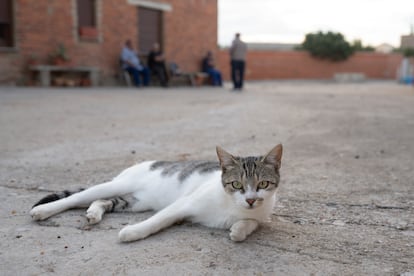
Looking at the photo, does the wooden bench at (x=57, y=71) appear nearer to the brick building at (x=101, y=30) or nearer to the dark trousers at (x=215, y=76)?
the brick building at (x=101, y=30)

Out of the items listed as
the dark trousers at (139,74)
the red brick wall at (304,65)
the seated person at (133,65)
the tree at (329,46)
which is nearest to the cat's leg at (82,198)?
the seated person at (133,65)

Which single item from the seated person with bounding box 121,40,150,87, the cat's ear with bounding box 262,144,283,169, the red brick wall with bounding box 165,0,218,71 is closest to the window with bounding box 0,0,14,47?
the seated person with bounding box 121,40,150,87

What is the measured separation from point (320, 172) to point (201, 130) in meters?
2.62

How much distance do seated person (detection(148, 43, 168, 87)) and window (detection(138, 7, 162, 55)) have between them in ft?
2.83

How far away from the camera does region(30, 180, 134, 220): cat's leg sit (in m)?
2.71

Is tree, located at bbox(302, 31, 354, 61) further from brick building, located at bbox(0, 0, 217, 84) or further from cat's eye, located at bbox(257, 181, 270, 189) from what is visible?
cat's eye, located at bbox(257, 181, 270, 189)

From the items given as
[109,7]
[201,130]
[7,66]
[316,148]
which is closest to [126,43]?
[109,7]

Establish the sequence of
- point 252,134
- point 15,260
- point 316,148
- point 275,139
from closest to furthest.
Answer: point 15,260
point 316,148
point 275,139
point 252,134

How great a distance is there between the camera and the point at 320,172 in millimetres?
4066

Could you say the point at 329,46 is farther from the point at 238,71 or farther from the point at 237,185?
the point at 237,185

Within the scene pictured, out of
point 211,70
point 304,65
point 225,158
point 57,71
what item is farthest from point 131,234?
point 304,65

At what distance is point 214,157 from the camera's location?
4586mm

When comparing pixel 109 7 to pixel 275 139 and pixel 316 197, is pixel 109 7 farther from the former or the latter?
pixel 316 197

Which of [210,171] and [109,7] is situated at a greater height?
[109,7]
